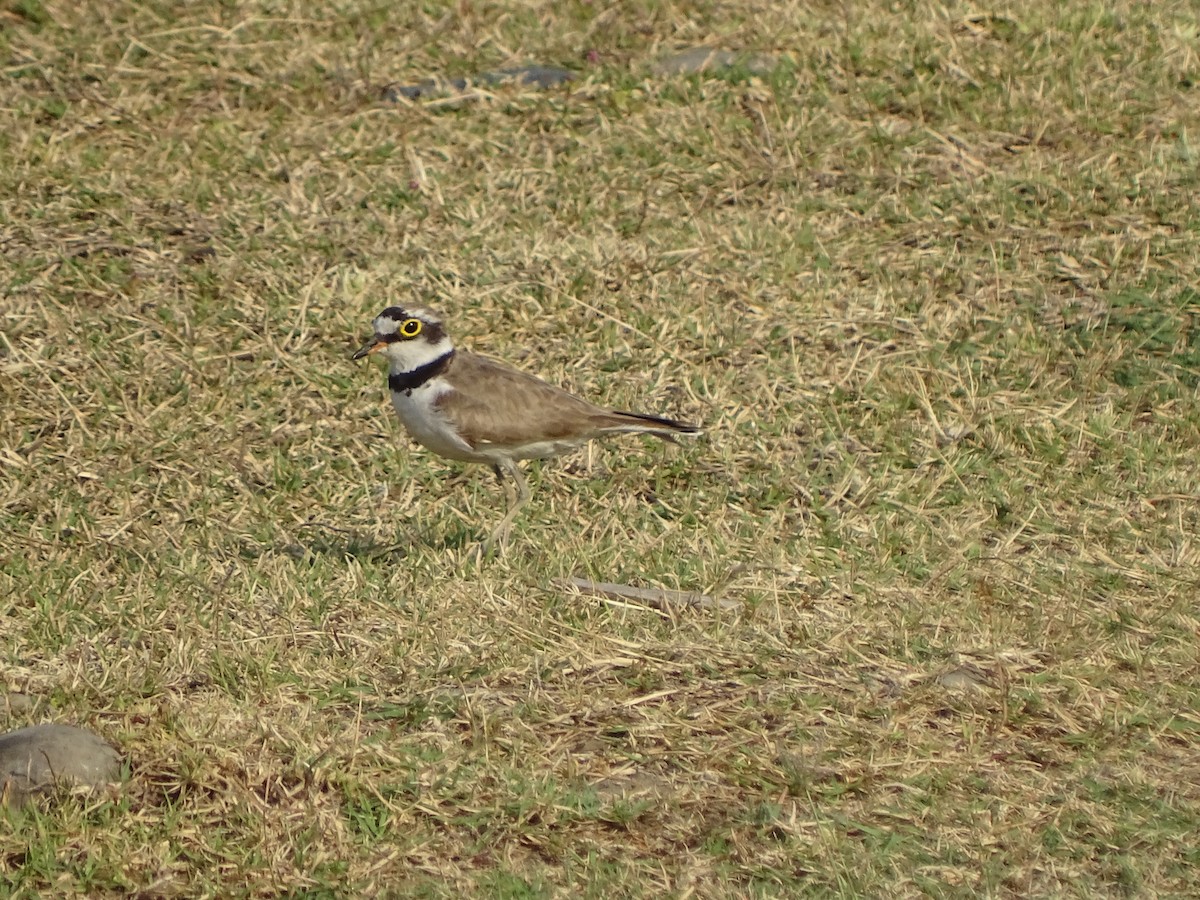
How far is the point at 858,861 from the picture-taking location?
485 cm

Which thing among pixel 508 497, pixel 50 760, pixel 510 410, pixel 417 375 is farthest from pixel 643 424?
pixel 50 760

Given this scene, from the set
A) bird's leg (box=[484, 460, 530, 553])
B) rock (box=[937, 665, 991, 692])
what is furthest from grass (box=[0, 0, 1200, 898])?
Result: bird's leg (box=[484, 460, 530, 553])

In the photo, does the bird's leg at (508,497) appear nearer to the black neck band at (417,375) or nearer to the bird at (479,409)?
the bird at (479,409)

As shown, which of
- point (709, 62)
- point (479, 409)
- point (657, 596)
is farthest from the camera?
point (709, 62)

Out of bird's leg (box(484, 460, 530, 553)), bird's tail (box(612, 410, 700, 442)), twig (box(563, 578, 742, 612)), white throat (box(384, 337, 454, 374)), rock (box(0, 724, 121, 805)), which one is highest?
rock (box(0, 724, 121, 805))

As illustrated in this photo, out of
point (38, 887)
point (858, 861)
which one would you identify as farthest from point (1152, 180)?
point (38, 887)

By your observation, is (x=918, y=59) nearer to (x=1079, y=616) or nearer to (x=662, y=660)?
Result: (x=1079, y=616)

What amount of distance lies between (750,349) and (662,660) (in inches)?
127

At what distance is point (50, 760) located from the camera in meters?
5.00

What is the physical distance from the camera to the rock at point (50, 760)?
194 inches

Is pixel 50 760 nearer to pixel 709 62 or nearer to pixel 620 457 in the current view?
pixel 620 457

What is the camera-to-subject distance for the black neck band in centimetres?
740

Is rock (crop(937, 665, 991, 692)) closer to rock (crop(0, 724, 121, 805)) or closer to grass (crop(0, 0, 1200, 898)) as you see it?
grass (crop(0, 0, 1200, 898))

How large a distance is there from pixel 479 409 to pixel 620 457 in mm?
1131
